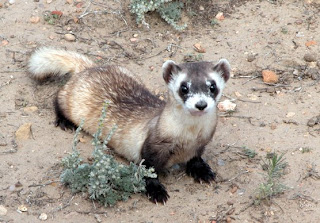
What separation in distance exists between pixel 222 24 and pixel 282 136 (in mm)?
1925

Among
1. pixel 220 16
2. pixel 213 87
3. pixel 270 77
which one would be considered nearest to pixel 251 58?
pixel 270 77

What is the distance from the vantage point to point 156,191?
162 inches

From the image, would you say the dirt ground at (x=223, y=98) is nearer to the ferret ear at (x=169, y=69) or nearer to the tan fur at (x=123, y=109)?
the tan fur at (x=123, y=109)

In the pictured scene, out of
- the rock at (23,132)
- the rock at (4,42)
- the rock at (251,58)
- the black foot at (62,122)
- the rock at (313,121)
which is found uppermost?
the rock at (313,121)

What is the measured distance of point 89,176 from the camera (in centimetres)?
389

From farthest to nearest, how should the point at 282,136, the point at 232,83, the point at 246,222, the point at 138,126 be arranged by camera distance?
the point at 232,83 → the point at 282,136 → the point at 138,126 → the point at 246,222

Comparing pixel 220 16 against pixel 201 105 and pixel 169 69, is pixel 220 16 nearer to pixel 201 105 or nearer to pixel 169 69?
pixel 169 69

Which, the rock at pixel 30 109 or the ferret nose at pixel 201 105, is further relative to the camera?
the rock at pixel 30 109

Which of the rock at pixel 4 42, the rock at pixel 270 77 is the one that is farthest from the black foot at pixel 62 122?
the rock at pixel 270 77

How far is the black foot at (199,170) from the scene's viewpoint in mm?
4305

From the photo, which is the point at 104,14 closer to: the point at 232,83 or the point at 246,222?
the point at 232,83

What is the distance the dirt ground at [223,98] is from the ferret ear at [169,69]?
37.1 inches

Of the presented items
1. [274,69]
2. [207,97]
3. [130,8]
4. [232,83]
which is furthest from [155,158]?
[130,8]

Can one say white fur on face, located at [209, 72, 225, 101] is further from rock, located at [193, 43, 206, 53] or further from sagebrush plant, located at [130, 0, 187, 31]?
sagebrush plant, located at [130, 0, 187, 31]
